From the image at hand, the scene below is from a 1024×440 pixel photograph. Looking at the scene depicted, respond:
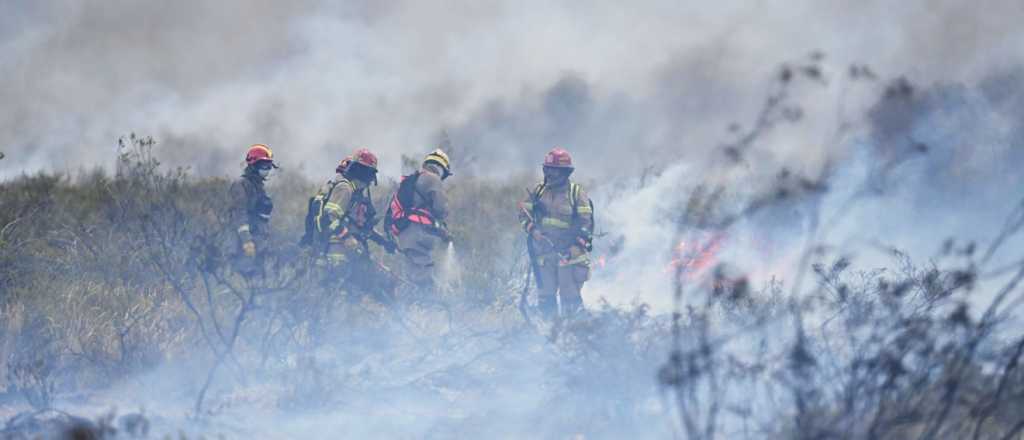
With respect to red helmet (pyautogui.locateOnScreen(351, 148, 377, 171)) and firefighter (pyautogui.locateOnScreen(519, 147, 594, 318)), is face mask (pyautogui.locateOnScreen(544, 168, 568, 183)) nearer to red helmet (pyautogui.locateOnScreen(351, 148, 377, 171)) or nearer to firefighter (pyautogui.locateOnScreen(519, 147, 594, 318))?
firefighter (pyautogui.locateOnScreen(519, 147, 594, 318))

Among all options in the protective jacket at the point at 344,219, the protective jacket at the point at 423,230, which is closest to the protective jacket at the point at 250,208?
the protective jacket at the point at 344,219

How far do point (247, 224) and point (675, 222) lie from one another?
5380 millimetres

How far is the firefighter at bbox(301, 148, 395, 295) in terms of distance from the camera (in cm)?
908

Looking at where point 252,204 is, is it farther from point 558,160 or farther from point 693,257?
point 693,257

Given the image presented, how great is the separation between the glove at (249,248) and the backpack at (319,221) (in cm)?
44

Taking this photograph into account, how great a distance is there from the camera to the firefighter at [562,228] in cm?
931

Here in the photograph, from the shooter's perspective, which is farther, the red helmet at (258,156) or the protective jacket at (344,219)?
the red helmet at (258,156)

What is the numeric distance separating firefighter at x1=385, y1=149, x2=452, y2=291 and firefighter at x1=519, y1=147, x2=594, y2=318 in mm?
797

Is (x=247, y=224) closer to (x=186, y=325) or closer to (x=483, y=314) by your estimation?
(x=186, y=325)

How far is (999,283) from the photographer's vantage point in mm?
11383

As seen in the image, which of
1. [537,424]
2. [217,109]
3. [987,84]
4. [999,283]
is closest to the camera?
[537,424]

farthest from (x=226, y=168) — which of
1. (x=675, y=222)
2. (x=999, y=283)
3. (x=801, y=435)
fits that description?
(x=801, y=435)

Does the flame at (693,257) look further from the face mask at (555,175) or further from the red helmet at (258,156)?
the red helmet at (258,156)

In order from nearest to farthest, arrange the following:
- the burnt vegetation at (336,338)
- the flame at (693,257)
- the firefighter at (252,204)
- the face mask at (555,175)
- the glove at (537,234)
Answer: the flame at (693,257) < the burnt vegetation at (336,338) < the firefighter at (252,204) < the face mask at (555,175) < the glove at (537,234)
